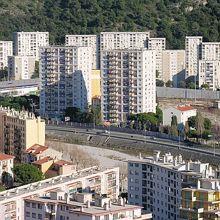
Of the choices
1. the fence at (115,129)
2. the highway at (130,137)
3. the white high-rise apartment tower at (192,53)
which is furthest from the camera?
the white high-rise apartment tower at (192,53)

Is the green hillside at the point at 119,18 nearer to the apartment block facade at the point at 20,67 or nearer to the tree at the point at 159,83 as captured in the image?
the apartment block facade at the point at 20,67

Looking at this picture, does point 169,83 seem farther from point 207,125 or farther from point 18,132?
point 18,132

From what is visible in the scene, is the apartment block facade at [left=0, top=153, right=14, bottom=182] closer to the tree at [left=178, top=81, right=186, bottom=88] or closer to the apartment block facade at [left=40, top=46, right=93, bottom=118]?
the apartment block facade at [left=40, top=46, right=93, bottom=118]

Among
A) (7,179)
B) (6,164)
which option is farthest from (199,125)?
(7,179)

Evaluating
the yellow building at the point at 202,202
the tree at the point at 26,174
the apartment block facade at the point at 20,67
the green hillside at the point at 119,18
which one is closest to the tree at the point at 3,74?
the apartment block facade at the point at 20,67

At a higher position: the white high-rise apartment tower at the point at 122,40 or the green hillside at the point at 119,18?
the green hillside at the point at 119,18

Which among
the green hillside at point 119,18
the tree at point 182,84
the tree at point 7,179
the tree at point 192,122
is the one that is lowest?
the tree at point 7,179
